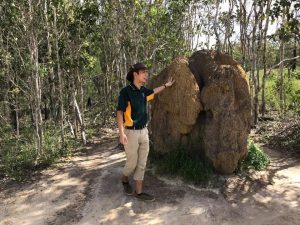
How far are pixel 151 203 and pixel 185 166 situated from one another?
1.12 m

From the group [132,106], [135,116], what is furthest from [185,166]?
[132,106]

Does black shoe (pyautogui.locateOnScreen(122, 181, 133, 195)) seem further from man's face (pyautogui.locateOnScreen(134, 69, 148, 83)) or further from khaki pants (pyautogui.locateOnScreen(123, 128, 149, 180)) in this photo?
man's face (pyautogui.locateOnScreen(134, 69, 148, 83))

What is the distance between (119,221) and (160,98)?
8.83 feet

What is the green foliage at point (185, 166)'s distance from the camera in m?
6.99

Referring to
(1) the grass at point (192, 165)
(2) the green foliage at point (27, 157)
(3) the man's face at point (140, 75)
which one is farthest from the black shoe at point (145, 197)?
(2) the green foliage at point (27, 157)

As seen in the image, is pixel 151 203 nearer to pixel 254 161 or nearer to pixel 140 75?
pixel 140 75

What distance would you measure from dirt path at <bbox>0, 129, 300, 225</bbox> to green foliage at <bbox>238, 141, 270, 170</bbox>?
195 millimetres

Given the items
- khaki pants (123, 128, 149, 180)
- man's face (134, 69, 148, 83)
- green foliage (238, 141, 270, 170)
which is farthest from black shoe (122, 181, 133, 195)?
green foliage (238, 141, 270, 170)

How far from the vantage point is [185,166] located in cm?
715

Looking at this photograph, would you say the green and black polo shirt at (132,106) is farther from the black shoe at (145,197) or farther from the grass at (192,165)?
the grass at (192,165)

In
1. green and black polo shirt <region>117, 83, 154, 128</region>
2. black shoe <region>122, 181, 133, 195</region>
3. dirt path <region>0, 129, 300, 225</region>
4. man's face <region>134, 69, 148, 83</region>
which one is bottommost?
dirt path <region>0, 129, 300, 225</region>

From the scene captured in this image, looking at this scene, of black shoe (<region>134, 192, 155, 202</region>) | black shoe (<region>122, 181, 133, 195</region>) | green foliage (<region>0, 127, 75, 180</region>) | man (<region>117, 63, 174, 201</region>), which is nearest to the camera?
man (<region>117, 63, 174, 201</region>)

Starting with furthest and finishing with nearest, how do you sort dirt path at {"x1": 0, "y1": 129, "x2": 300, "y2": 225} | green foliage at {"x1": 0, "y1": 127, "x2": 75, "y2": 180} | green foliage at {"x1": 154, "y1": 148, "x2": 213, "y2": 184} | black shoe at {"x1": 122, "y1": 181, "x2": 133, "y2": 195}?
green foliage at {"x1": 0, "y1": 127, "x2": 75, "y2": 180}, green foliage at {"x1": 154, "y1": 148, "x2": 213, "y2": 184}, black shoe at {"x1": 122, "y1": 181, "x2": 133, "y2": 195}, dirt path at {"x1": 0, "y1": 129, "x2": 300, "y2": 225}

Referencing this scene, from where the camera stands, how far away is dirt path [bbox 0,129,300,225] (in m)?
5.96
